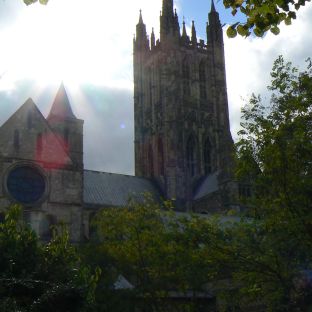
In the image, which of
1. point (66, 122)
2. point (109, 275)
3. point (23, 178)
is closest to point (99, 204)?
point (66, 122)

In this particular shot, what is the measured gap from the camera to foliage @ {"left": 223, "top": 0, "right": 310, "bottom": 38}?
9.69 metres

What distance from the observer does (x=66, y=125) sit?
52.3 meters

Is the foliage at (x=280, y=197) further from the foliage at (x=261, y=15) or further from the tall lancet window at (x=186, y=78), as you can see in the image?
the tall lancet window at (x=186, y=78)

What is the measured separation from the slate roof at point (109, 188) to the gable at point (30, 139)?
530 inches

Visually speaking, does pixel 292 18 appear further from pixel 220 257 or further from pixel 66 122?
pixel 66 122

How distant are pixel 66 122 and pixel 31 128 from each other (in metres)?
11.9

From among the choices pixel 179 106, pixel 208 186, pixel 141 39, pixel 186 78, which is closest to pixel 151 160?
pixel 179 106

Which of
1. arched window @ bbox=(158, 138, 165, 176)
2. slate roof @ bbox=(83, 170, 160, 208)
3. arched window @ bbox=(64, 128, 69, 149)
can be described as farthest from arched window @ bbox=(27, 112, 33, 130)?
arched window @ bbox=(158, 138, 165, 176)

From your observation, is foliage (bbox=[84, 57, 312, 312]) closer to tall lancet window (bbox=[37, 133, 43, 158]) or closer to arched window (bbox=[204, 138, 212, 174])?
tall lancet window (bbox=[37, 133, 43, 158])

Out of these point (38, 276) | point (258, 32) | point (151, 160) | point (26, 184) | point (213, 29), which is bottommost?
point (38, 276)

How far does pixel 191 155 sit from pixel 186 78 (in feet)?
31.5

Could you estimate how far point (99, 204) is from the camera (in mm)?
55156

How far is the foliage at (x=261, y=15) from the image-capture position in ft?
31.8

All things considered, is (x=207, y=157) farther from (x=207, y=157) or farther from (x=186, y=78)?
(x=186, y=78)
